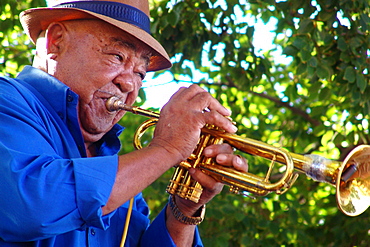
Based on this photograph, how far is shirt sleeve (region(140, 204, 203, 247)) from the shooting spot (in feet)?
9.30

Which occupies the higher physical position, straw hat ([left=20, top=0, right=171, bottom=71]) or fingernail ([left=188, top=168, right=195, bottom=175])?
straw hat ([left=20, top=0, right=171, bottom=71])

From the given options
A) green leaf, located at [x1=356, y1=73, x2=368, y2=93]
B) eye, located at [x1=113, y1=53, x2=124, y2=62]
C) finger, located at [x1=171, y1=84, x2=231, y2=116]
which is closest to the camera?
finger, located at [x1=171, y1=84, x2=231, y2=116]

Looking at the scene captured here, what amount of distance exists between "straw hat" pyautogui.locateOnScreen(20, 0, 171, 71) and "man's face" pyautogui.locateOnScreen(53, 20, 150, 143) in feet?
0.16

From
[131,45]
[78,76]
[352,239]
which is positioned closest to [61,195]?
[78,76]

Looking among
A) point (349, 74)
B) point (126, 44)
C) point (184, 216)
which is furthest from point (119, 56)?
point (349, 74)

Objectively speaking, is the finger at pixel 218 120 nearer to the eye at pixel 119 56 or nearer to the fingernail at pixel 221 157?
the fingernail at pixel 221 157

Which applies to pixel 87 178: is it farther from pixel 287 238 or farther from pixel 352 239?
pixel 352 239

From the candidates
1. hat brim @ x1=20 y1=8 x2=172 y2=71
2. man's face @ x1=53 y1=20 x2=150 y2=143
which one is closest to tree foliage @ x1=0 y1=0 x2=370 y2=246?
hat brim @ x1=20 y1=8 x2=172 y2=71

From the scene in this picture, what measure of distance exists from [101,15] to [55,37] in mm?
282

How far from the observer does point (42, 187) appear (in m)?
1.92

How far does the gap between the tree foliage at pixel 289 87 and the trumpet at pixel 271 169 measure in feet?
5.92

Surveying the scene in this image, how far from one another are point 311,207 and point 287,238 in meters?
0.78

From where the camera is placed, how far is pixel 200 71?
5828mm

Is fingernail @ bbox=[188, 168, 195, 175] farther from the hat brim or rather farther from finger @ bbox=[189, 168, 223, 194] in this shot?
the hat brim
